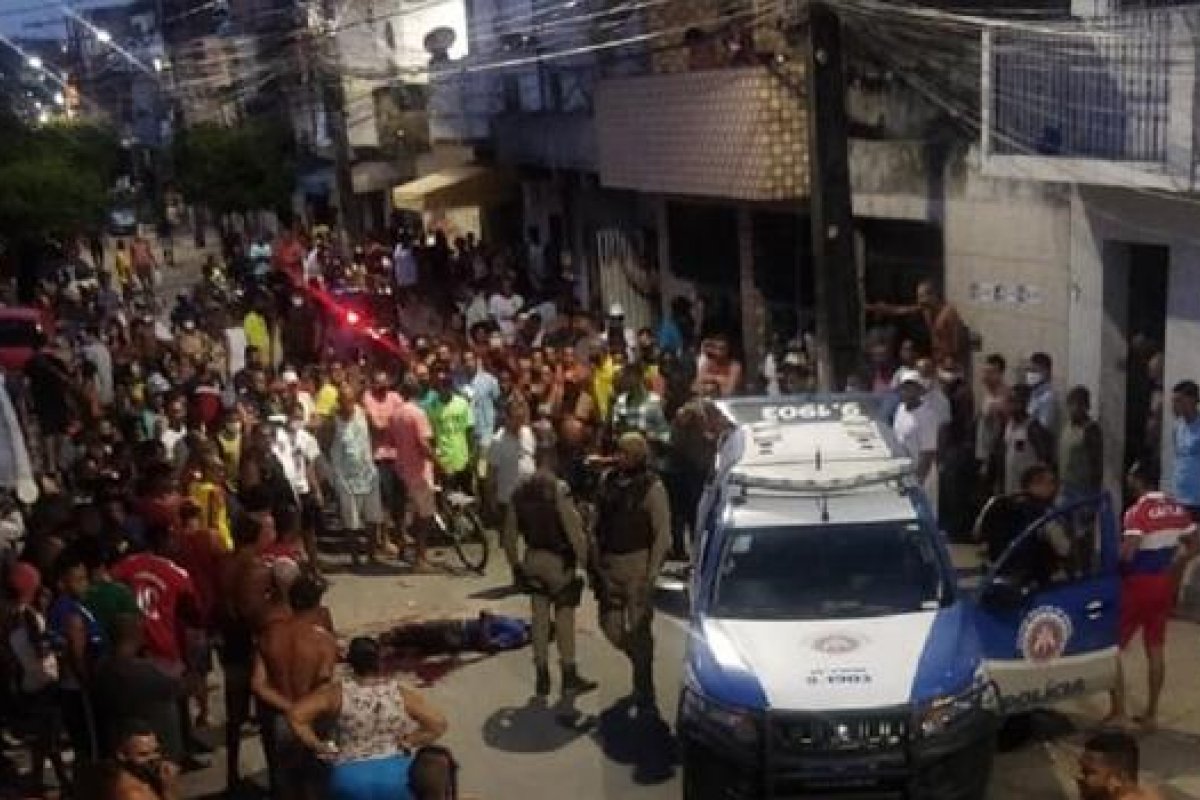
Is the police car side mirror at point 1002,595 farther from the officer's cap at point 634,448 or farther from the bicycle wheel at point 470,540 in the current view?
the bicycle wheel at point 470,540

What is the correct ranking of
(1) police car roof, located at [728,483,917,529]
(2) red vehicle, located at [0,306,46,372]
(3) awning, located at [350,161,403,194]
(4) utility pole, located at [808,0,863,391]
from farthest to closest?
(3) awning, located at [350,161,403,194]
(2) red vehicle, located at [0,306,46,372]
(4) utility pole, located at [808,0,863,391]
(1) police car roof, located at [728,483,917,529]

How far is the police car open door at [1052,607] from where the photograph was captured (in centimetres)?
848

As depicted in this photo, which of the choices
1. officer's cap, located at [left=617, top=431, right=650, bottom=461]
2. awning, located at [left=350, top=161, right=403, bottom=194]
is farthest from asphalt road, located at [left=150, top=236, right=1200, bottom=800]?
awning, located at [left=350, top=161, right=403, bottom=194]

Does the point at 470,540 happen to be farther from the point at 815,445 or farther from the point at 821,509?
the point at 821,509

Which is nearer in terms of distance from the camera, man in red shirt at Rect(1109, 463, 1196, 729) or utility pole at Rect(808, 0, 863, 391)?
man in red shirt at Rect(1109, 463, 1196, 729)

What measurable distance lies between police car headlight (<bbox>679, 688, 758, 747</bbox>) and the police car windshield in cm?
59

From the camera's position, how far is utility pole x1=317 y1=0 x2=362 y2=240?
33.0m

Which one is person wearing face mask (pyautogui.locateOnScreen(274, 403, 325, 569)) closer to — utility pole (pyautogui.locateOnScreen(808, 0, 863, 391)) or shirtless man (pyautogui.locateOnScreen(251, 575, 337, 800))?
utility pole (pyautogui.locateOnScreen(808, 0, 863, 391))

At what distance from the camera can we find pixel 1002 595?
845cm

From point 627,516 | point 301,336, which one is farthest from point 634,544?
point 301,336

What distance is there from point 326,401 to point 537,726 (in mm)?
5213

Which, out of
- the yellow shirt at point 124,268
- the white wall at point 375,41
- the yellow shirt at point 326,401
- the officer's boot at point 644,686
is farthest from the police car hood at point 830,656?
the white wall at point 375,41

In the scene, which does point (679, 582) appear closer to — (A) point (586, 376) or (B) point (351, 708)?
(B) point (351, 708)

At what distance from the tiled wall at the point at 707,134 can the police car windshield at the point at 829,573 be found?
8.94 m
